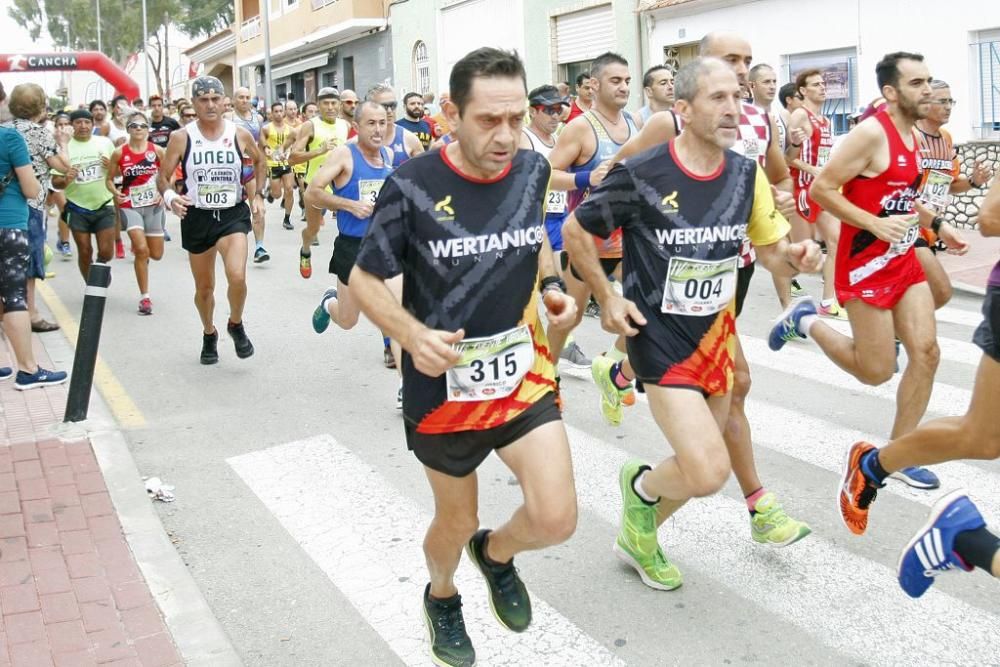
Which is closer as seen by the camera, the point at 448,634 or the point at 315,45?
the point at 448,634

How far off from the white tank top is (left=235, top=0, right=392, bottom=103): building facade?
25809 mm

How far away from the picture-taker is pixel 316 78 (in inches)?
1598

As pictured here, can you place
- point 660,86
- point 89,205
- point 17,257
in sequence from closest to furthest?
1. point 17,257
2. point 660,86
3. point 89,205

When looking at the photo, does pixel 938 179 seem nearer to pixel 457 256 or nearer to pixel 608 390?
pixel 608 390

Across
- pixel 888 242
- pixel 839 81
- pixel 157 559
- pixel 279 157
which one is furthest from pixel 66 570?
pixel 839 81

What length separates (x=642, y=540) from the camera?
173 inches

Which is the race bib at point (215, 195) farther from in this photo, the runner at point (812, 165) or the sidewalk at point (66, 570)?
the runner at point (812, 165)

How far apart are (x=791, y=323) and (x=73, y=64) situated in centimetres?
4095

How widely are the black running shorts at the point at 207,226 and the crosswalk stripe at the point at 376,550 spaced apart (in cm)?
240

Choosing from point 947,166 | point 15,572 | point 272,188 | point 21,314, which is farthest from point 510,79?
point 272,188

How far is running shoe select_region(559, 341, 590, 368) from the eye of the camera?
823 cm

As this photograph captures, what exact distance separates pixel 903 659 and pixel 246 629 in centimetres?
236

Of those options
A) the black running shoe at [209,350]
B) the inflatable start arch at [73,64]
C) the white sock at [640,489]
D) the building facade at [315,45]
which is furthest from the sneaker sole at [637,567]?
the inflatable start arch at [73,64]

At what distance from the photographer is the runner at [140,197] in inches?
440
